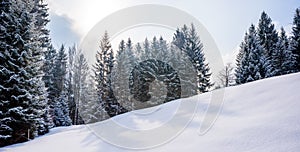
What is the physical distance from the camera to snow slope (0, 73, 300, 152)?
3.59 meters

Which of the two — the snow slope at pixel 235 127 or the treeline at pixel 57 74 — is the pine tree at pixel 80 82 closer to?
the treeline at pixel 57 74

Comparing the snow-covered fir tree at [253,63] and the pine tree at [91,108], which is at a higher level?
the snow-covered fir tree at [253,63]

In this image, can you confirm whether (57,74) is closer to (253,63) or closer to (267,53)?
(253,63)

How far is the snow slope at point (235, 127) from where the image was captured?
3590 mm

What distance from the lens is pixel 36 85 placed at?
1121 cm

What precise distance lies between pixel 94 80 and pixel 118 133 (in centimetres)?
2187

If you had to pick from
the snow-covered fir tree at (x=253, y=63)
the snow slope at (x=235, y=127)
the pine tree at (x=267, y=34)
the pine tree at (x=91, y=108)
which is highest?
the pine tree at (x=267, y=34)

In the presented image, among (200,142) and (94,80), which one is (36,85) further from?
(94,80)

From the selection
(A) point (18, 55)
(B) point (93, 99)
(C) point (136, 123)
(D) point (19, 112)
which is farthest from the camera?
(B) point (93, 99)

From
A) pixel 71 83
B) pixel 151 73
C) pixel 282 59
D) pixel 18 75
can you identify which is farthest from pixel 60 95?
pixel 282 59

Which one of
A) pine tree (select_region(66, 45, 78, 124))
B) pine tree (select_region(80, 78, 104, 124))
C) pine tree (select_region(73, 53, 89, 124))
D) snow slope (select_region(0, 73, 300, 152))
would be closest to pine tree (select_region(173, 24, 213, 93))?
pine tree (select_region(80, 78, 104, 124))

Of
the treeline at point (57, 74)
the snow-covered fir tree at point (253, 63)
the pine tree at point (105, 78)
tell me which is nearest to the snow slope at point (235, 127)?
the treeline at point (57, 74)

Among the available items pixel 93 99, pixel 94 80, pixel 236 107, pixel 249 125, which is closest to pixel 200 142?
pixel 249 125

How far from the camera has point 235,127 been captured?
14.5 feet
